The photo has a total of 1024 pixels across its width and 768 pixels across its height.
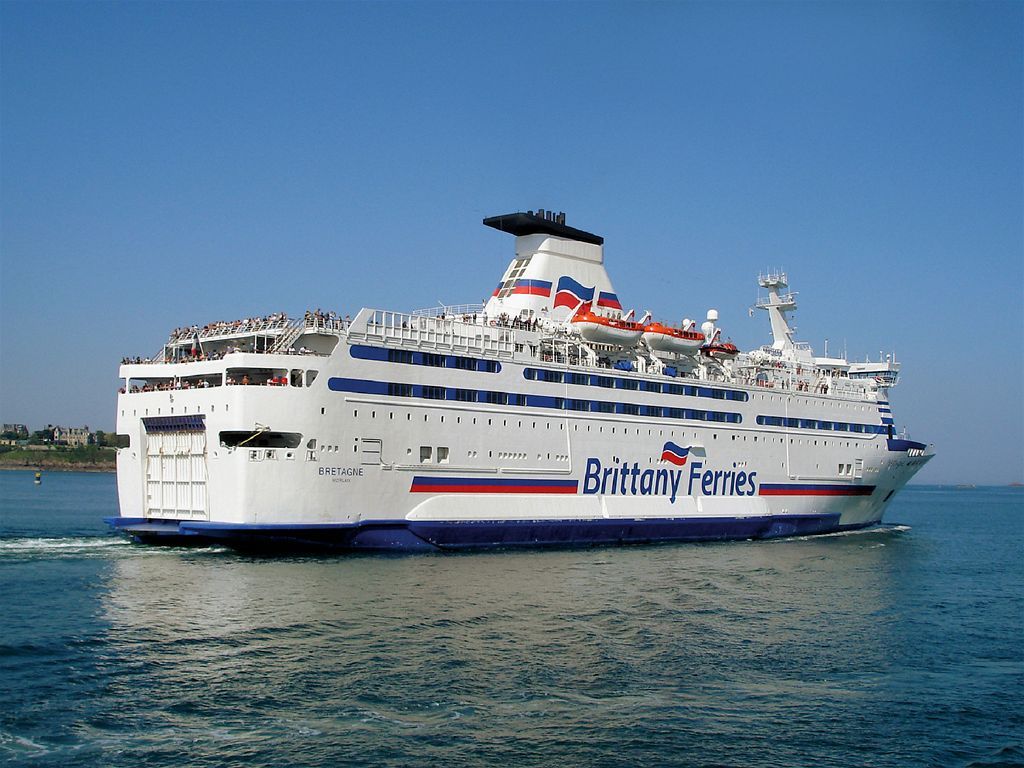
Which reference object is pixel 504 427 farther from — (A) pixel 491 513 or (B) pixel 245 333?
(B) pixel 245 333

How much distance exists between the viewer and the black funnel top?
117 ft

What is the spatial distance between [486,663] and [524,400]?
15820 millimetres

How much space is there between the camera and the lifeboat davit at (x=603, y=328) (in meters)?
34.0

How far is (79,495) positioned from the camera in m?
65.5

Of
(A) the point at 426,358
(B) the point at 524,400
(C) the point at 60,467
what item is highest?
(A) the point at 426,358

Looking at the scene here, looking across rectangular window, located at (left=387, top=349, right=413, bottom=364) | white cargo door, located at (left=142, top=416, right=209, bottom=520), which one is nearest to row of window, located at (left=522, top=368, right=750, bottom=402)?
rectangular window, located at (left=387, top=349, right=413, bottom=364)

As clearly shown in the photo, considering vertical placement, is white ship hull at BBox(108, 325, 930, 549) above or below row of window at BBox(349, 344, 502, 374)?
below

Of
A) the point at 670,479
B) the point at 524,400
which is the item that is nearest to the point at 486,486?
the point at 524,400

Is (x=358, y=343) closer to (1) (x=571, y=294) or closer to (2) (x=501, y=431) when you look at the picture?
(2) (x=501, y=431)

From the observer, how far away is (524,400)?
31344mm

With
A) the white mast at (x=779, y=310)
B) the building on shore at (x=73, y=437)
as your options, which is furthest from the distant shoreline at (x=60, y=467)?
the white mast at (x=779, y=310)

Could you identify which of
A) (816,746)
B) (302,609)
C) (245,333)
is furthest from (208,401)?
(816,746)

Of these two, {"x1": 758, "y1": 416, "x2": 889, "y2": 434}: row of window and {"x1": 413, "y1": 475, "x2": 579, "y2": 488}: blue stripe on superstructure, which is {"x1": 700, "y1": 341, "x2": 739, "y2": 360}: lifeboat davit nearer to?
{"x1": 758, "y1": 416, "x2": 889, "y2": 434}: row of window

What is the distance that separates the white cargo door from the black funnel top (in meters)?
14.4
